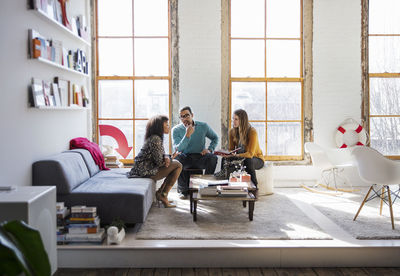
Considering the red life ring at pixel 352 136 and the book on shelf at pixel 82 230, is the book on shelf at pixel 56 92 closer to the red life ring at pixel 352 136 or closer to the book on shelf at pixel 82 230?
the book on shelf at pixel 82 230

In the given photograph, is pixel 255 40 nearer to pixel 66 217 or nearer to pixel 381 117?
pixel 381 117

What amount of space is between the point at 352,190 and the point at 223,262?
313 centimetres

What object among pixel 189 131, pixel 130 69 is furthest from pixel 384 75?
pixel 130 69

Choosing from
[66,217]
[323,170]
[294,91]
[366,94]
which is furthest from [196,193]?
[366,94]

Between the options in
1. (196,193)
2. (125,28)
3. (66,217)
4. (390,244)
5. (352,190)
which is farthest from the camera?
(125,28)

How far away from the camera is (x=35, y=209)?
2.12 meters

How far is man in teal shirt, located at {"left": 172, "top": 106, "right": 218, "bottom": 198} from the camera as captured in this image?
17.2ft

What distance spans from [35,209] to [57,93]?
2.37m

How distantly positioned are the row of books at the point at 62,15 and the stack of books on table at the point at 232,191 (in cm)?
243

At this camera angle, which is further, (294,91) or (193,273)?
(294,91)

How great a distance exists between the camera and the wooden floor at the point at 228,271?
2.93 m

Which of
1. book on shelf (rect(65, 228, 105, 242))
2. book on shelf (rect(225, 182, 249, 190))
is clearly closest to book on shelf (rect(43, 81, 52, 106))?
book on shelf (rect(65, 228, 105, 242))

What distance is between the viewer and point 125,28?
587 centimetres

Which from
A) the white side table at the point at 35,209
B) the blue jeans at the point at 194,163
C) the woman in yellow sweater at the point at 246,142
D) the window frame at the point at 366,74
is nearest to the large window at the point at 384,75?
the window frame at the point at 366,74
